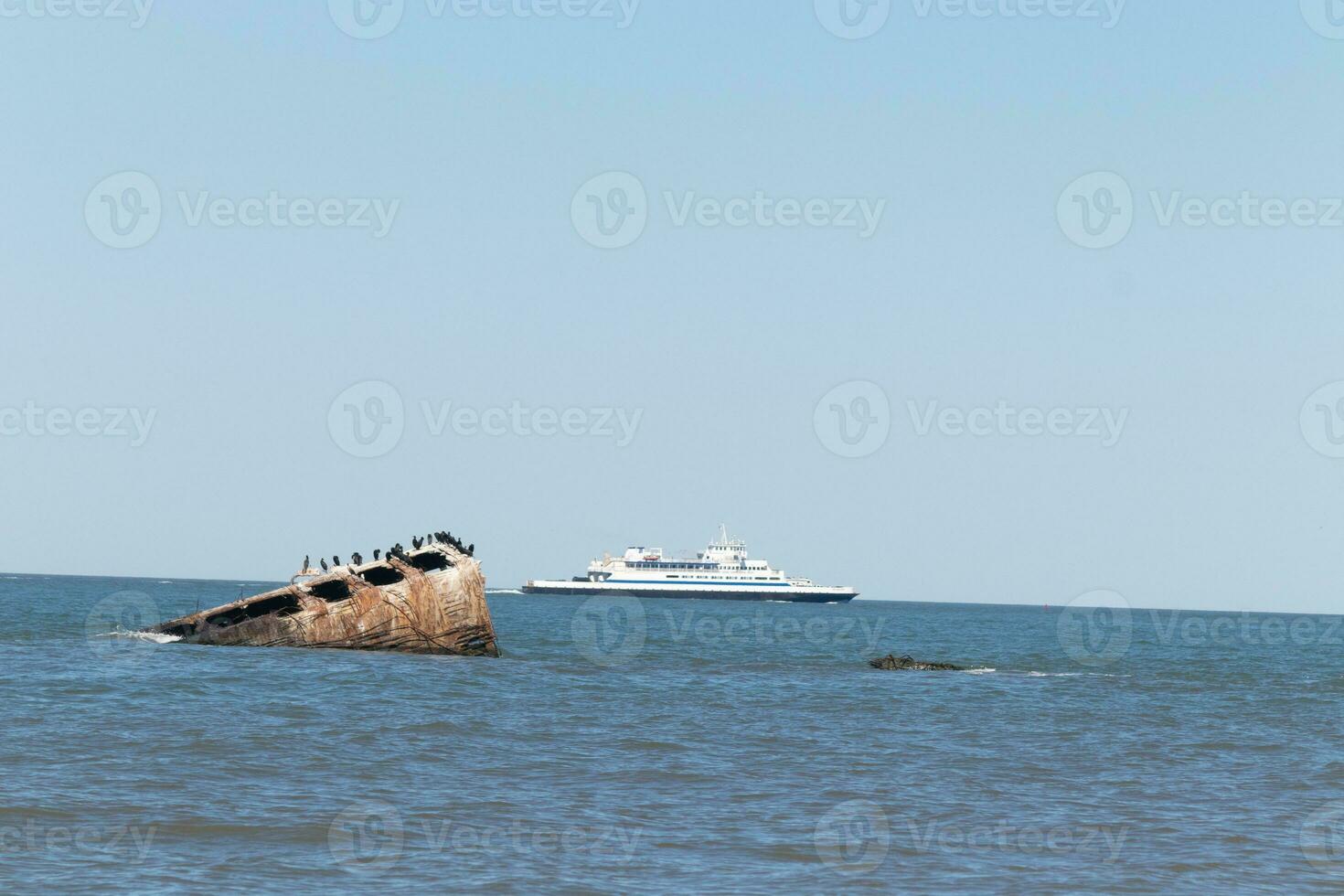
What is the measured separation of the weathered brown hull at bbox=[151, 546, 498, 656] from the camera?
2005 inches

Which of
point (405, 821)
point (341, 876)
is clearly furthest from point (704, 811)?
point (341, 876)

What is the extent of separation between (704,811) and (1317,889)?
9.05 metres

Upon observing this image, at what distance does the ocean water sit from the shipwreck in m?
1.60

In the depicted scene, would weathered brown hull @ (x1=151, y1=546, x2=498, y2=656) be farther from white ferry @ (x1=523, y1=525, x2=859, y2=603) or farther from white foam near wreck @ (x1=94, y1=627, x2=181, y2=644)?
white ferry @ (x1=523, y1=525, x2=859, y2=603)

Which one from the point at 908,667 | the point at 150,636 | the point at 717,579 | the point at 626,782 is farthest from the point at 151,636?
the point at 717,579

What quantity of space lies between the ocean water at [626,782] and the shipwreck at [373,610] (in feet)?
5.26

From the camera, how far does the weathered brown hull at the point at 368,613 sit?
5094 centimetres

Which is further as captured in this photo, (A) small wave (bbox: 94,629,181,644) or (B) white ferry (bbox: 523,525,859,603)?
(B) white ferry (bbox: 523,525,859,603)

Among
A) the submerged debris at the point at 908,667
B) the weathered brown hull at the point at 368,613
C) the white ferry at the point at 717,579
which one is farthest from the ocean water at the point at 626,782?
the white ferry at the point at 717,579

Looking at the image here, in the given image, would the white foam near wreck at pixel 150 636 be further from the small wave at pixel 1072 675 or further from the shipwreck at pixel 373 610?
the small wave at pixel 1072 675

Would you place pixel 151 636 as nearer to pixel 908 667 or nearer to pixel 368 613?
pixel 368 613

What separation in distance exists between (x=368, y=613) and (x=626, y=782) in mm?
28416

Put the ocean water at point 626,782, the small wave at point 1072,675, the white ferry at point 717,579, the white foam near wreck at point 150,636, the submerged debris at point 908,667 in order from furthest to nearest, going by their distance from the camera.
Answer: the white ferry at point 717,579
the submerged debris at point 908,667
the small wave at point 1072,675
the white foam near wreck at point 150,636
the ocean water at point 626,782

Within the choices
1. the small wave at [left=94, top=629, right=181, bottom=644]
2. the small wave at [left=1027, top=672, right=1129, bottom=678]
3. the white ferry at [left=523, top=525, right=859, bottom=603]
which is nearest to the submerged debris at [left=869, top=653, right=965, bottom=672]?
the small wave at [left=1027, top=672, right=1129, bottom=678]
